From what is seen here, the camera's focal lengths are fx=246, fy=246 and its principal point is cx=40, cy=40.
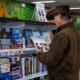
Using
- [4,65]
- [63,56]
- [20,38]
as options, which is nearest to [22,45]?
[20,38]

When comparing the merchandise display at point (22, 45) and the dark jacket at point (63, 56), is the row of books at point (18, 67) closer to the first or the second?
the merchandise display at point (22, 45)

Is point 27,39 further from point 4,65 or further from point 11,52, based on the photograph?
point 4,65

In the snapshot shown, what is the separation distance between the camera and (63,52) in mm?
2641

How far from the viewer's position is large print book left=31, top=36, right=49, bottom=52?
331 cm

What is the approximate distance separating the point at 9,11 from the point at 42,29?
8189 mm

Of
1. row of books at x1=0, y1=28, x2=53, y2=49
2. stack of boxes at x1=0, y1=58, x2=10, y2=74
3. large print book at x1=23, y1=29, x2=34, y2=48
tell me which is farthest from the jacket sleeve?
large print book at x1=23, y1=29, x2=34, y2=48

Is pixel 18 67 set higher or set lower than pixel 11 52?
lower

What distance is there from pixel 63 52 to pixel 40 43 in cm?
78

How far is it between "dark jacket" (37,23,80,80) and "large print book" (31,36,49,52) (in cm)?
54

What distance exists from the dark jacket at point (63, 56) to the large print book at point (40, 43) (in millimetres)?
536

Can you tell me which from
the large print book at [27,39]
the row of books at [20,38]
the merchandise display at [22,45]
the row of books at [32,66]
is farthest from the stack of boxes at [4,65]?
the large print book at [27,39]

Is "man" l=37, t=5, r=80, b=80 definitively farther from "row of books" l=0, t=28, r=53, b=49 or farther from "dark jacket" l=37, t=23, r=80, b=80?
"row of books" l=0, t=28, r=53, b=49

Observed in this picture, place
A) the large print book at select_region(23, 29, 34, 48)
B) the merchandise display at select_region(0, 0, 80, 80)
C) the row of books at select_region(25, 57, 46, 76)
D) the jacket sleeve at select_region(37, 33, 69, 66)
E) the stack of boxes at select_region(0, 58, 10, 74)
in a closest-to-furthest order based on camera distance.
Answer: the jacket sleeve at select_region(37, 33, 69, 66), the stack of boxes at select_region(0, 58, 10, 74), the merchandise display at select_region(0, 0, 80, 80), the row of books at select_region(25, 57, 46, 76), the large print book at select_region(23, 29, 34, 48)

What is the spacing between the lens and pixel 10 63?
2.91 m
